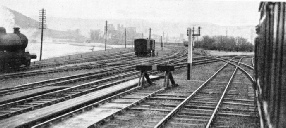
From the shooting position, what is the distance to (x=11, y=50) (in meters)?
22.0

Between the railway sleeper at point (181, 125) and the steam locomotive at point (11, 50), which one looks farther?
the steam locomotive at point (11, 50)

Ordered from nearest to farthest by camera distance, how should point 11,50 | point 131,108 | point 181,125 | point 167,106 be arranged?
point 181,125 < point 131,108 < point 167,106 < point 11,50

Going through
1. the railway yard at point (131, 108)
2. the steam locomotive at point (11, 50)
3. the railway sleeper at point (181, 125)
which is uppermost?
the steam locomotive at point (11, 50)

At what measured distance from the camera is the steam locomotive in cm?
2128

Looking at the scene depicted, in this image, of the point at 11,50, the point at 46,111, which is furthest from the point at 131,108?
the point at 11,50

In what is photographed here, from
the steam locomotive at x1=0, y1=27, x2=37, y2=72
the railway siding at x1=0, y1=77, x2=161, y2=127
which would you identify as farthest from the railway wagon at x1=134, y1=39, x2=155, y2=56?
the railway siding at x1=0, y1=77, x2=161, y2=127

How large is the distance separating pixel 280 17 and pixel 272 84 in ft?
3.05

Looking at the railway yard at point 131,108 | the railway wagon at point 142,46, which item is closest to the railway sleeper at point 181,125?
the railway yard at point 131,108

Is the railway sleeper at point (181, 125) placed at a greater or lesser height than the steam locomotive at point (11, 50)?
lesser

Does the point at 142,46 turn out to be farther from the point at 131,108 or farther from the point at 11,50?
the point at 131,108

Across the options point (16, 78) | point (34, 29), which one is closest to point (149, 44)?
point (16, 78)

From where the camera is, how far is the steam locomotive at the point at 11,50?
21.3 m

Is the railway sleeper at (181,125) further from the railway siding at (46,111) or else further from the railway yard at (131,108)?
the railway siding at (46,111)

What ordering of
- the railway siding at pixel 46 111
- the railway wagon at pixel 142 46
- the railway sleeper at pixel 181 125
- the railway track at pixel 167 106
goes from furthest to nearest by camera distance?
the railway wagon at pixel 142 46 < the railway track at pixel 167 106 < the railway sleeper at pixel 181 125 < the railway siding at pixel 46 111
